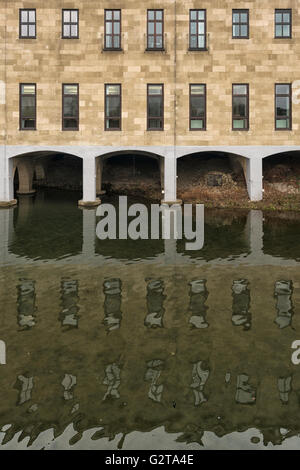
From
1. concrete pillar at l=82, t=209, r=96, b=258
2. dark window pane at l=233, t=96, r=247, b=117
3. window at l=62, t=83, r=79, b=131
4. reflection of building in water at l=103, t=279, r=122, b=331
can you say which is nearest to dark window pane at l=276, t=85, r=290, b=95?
dark window pane at l=233, t=96, r=247, b=117

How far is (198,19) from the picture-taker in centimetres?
2598

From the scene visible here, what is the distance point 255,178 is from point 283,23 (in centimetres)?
978

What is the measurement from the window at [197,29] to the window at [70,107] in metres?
7.86

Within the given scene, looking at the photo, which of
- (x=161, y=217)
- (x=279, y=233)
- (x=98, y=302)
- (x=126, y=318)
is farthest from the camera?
(x=161, y=217)

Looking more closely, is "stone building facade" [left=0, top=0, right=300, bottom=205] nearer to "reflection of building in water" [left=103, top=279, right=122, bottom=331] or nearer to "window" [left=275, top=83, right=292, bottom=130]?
"window" [left=275, top=83, right=292, bottom=130]

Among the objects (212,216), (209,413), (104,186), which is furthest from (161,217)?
(209,413)

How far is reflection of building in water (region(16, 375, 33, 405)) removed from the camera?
19.7ft

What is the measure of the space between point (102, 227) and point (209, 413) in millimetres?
14493

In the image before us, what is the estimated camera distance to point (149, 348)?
24.8ft

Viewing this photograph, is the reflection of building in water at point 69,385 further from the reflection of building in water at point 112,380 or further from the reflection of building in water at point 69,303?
the reflection of building in water at point 69,303

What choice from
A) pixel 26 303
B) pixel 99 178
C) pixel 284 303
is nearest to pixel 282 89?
pixel 99 178

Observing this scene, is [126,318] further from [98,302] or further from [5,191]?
[5,191]

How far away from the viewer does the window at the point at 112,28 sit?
2591cm

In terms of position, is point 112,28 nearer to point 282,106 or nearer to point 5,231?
point 282,106
